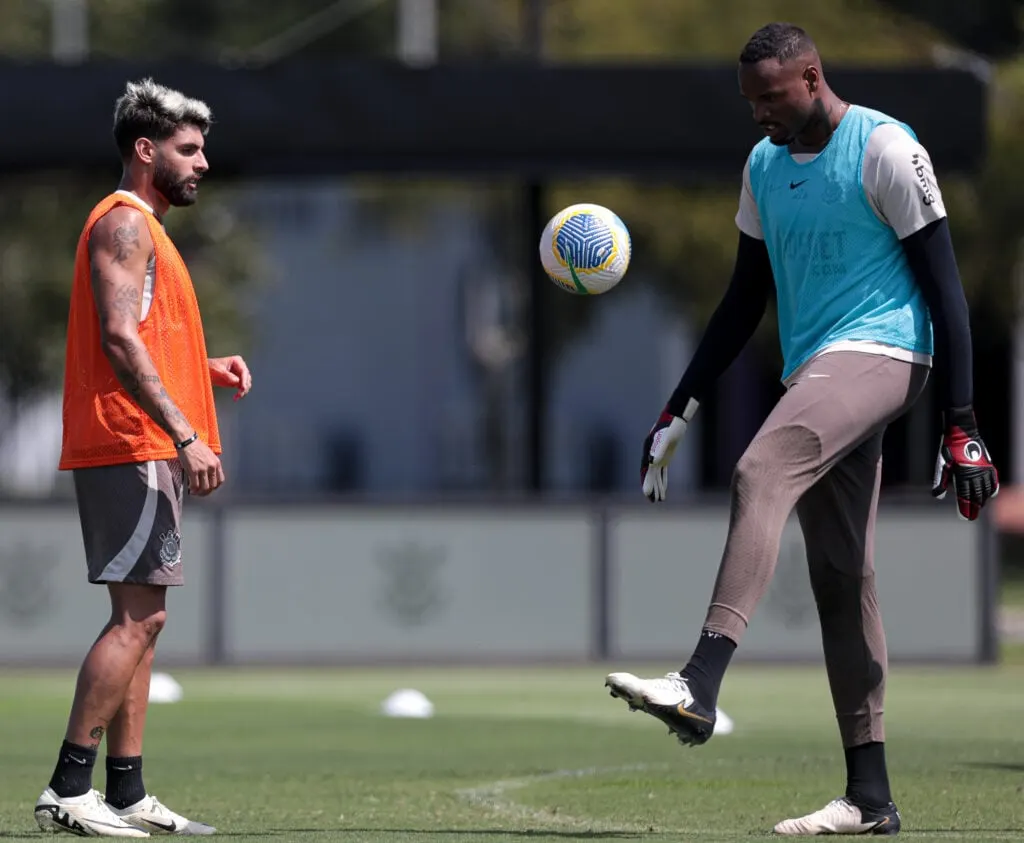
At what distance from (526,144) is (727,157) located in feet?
4.90

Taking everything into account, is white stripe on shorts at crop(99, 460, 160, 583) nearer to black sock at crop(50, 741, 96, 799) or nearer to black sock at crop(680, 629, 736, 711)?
black sock at crop(50, 741, 96, 799)

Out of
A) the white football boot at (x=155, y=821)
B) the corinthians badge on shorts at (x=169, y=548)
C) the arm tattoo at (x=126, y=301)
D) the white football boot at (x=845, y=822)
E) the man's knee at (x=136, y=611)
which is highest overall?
the arm tattoo at (x=126, y=301)

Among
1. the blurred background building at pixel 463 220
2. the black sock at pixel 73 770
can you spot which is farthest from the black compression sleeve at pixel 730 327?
the blurred background building at pixel 463 220

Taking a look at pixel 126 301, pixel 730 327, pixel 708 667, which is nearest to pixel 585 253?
pixel 730 327

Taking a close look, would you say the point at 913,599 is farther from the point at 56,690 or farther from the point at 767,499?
the point at 767,499

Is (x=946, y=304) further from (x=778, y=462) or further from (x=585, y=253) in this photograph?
(x=585, y=253)

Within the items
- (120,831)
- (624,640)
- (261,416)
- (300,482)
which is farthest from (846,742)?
(261,416)

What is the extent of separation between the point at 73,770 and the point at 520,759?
3354 millimetres

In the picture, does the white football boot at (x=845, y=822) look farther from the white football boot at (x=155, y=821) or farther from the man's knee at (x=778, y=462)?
the white football boot at (x=155, y=821)

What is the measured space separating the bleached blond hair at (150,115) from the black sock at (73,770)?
1857 mm

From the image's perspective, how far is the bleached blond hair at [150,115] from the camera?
23.3ft

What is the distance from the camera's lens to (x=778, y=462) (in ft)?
21.0

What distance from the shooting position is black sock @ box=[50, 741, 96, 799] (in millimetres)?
6867

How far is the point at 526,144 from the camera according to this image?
1683cm
